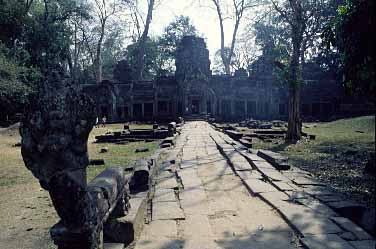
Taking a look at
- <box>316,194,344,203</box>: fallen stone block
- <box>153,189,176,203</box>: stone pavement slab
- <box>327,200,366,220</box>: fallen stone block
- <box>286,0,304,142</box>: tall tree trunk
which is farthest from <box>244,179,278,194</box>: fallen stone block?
<box>286,0,304,142</box>: tall tree trunk

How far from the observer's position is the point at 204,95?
35.7 meters

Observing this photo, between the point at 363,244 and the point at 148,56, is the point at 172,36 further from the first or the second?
the point at 363,244

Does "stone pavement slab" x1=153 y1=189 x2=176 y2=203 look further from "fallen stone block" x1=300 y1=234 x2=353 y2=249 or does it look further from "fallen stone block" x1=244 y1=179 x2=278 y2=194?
"fallen stone block" x1=300 y1=234 x2=353 y2=249

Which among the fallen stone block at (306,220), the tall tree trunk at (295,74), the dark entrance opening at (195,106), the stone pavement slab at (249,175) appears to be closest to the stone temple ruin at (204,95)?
the dark entrance opening at (195,106)

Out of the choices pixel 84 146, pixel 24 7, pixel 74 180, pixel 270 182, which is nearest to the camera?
pixel 74 180

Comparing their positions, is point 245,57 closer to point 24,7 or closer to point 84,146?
point 24,7

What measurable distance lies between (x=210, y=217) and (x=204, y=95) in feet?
104

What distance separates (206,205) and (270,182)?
180cm

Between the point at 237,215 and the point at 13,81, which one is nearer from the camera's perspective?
the point at 237,215

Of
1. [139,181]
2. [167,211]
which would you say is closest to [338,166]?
[139,181]

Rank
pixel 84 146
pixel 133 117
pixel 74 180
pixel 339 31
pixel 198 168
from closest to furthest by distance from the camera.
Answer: pixel 74 180
pixel 84 146
pixel 339 31
pixel 198 168
pixel 133 117

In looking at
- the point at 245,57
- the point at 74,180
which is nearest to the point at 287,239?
the point at 74,180

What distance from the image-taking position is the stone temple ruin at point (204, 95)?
3534 centimetres

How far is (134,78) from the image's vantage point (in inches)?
1614
